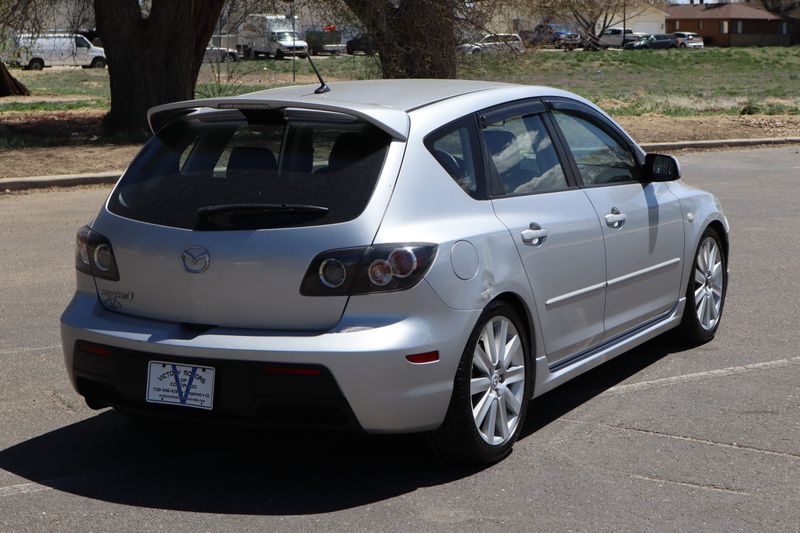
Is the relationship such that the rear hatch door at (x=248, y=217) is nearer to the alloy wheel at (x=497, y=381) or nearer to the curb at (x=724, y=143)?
the alloy wheel at (x=497, y=381)

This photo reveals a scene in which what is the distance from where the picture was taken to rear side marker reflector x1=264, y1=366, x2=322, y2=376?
4598 mm

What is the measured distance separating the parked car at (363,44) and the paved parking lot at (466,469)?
14037mm

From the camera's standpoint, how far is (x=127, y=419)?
5.95m

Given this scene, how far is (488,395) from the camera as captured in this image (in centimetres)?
512

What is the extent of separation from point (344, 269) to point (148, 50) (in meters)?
17.0

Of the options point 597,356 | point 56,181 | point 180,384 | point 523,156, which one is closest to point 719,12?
point 56,181

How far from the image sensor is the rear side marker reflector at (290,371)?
460cm

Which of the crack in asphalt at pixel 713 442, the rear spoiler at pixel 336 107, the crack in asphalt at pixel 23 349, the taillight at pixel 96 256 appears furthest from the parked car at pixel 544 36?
the taillight at pixel 96 256

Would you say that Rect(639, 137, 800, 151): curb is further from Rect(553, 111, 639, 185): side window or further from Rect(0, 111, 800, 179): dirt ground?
Rect(553, 111, 639, 185): side window

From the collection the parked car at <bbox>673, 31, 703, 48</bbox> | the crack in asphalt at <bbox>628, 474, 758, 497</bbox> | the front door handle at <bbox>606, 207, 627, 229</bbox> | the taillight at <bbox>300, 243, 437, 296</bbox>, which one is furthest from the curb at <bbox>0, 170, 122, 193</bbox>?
the parked car at <bbox>673, 31, 703, 48</bbox>

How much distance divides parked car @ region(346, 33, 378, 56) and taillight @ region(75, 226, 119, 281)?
620 inches

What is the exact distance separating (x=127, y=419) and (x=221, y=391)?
1.40 metres

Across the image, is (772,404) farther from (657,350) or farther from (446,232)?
(446,232)

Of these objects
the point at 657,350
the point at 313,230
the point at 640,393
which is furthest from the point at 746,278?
the point at 313,230
